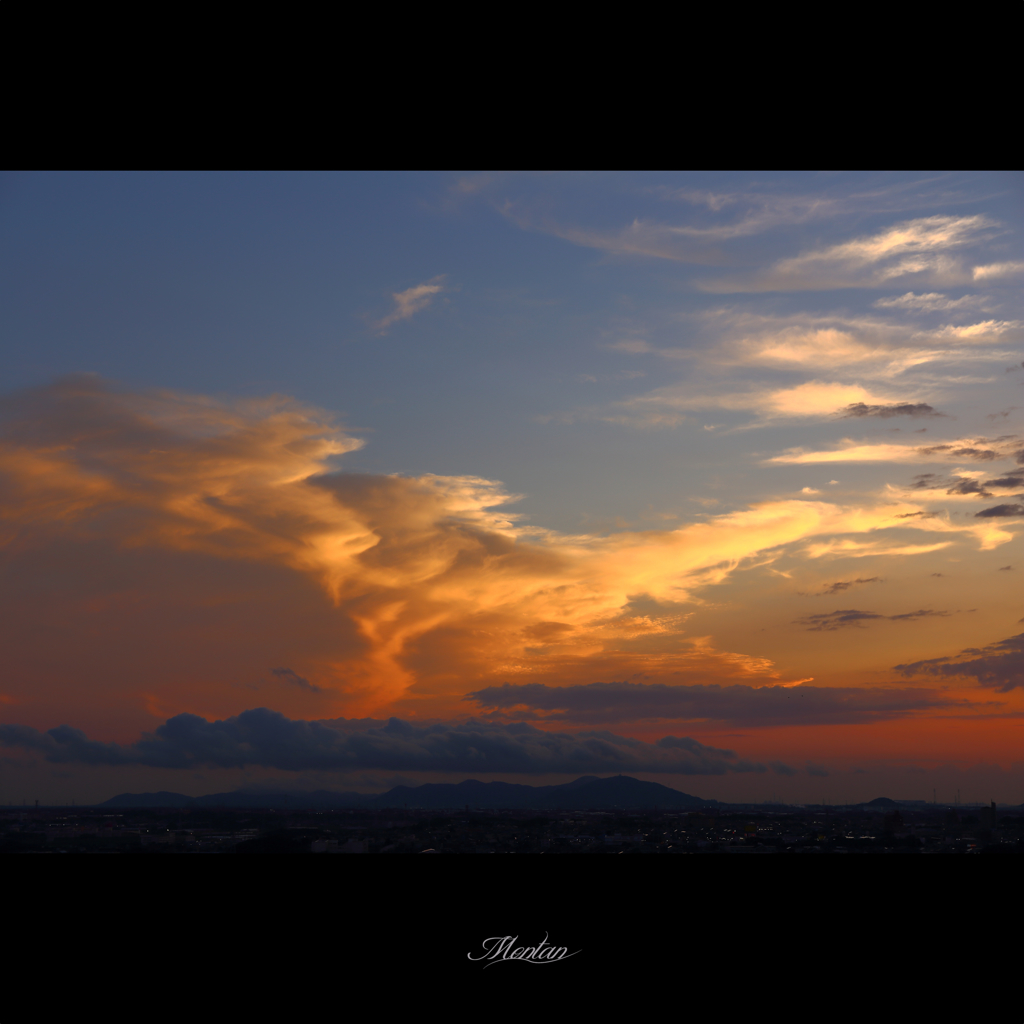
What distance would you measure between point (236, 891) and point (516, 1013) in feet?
6.60

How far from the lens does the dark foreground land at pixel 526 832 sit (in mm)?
6082

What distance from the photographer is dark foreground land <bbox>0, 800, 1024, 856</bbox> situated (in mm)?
6082

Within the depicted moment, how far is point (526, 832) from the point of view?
7469 millimetres
